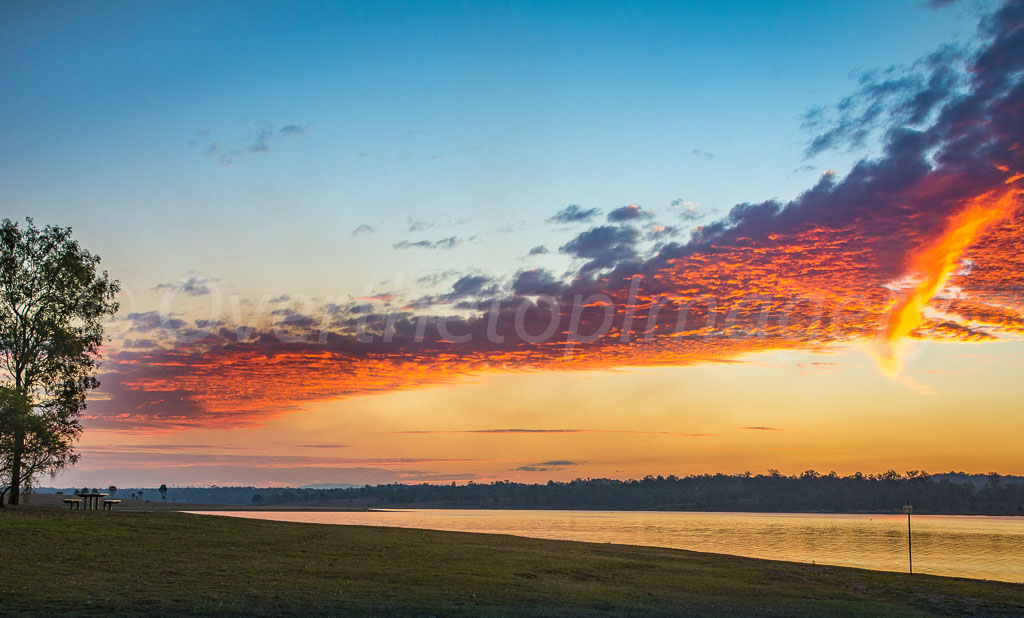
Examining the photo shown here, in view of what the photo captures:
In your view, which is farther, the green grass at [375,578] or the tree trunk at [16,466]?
the tree trunk at [16,466]

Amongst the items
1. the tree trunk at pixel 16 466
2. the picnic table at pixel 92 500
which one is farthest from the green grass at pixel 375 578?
the picnic table at pixel 92 500

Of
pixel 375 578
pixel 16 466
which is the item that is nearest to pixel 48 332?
pixel 16 466

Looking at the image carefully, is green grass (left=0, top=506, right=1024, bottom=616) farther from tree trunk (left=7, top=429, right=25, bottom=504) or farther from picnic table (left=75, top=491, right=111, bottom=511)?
picnic table (left=75, top=491, right=111, bottom=511)

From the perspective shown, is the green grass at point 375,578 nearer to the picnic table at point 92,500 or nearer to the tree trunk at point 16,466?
the tree trunk at point 16,466

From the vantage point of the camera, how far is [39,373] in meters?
53.7

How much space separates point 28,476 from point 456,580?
35955 millimetres

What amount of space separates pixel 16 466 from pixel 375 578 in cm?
3368

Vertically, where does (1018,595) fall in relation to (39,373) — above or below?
below

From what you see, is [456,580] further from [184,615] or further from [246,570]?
[184,615]

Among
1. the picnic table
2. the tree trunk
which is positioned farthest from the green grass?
the picnic table

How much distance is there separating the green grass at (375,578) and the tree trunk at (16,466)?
237 cm

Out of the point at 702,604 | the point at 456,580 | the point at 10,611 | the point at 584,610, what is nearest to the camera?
the point at 10,611

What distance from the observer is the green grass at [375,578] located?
2483 cm

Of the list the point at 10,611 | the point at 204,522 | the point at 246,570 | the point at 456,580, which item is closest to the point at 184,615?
the point at 10,611
